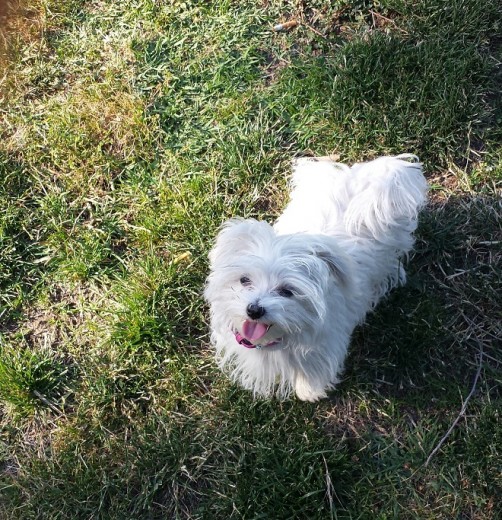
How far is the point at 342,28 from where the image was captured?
13.0 feet

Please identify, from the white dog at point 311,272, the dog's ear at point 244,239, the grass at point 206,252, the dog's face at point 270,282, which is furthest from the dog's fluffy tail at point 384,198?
the grass at point 206,252

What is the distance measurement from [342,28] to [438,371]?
240 centimetres

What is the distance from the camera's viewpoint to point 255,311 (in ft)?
7.00

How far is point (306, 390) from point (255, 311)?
85cm

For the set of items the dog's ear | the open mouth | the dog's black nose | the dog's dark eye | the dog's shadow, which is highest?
the dog's ear

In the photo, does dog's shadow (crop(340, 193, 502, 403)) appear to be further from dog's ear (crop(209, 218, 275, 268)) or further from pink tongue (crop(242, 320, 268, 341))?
dog's ear (crop(209, 218, 275, 268))

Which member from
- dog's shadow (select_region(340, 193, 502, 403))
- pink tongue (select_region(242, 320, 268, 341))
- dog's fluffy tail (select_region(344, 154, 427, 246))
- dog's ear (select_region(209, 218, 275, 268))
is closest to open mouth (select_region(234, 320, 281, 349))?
pink tongue (select_region(242, 320, 268, 341))

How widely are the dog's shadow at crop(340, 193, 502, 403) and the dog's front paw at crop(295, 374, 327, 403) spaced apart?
0.84 feet

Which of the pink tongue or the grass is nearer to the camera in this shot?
the pink tongue

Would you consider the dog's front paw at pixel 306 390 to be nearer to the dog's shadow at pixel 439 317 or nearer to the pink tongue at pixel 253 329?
the dog's shadow at pixel 439 317

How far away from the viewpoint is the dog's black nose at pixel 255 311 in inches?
83.8

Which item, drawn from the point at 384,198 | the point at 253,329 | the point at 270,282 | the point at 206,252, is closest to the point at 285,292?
the point at 270,282

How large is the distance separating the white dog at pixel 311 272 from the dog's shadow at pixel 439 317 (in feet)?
0.65

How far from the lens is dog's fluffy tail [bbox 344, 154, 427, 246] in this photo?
258 centimetres
